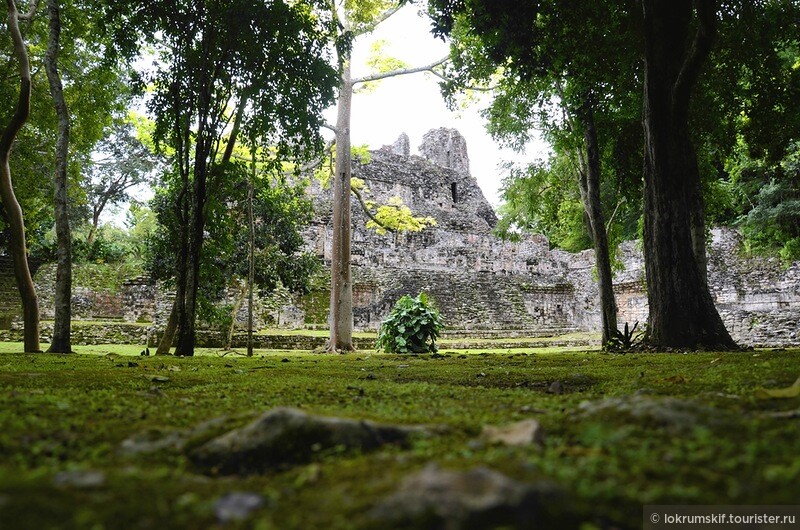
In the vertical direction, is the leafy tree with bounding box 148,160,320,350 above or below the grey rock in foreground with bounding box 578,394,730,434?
above

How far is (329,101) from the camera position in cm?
727

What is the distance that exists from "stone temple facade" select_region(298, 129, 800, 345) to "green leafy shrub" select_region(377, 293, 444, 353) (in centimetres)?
752

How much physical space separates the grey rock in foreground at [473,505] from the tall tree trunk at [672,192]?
5930 millimetres

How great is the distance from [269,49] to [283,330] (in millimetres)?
10631

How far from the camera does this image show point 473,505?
0.83 meters

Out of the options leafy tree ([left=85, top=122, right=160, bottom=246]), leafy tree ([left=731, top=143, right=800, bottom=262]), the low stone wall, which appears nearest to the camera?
the low stone wall

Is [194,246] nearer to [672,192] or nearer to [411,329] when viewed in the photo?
[411,329]

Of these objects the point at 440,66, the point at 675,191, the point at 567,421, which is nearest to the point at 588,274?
the point at 440,66

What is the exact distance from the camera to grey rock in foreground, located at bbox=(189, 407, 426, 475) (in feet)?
4.23

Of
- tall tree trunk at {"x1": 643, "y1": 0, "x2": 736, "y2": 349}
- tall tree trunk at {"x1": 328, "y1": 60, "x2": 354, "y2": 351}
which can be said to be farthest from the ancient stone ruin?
tall tree trunk at {"x1": 643, "y1": 0, "x2": 736, "y2": 349}

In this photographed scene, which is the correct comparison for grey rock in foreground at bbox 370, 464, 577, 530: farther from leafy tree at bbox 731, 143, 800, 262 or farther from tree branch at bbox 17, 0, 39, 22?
leafy tree at bbox 731, 143, 800, 262

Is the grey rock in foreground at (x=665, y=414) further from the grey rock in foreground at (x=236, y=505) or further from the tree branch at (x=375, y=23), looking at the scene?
the tree branch at (x=375, y=23)

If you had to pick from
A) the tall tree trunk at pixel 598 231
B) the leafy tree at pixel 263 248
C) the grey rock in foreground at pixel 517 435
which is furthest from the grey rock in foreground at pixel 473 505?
the leafy tree at pixel 263 248

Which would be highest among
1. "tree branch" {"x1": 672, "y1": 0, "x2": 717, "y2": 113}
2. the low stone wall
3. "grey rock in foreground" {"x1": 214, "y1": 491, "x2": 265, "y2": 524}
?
"tree branch" {"x1": 672, "y1": 0, "x2": 717, "y2": 113}
